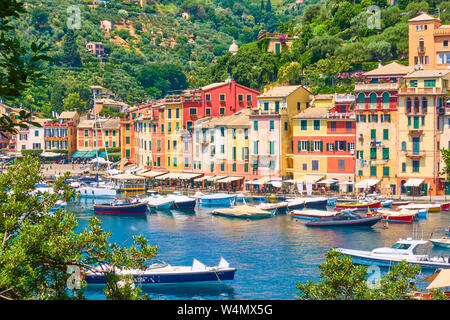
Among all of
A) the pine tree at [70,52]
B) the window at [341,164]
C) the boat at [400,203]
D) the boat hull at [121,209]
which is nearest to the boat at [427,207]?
the boat at [400,203]

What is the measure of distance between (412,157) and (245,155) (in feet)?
67.9

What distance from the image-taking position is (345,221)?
208 ft

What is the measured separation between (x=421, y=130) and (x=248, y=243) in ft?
91.3

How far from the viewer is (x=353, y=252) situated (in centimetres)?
4875

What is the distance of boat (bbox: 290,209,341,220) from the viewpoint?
67062mm

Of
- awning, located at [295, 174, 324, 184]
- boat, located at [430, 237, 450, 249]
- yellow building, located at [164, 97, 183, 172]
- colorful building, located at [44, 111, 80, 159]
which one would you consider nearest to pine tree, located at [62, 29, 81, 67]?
colorful building, located at [44, 111, 80, 159]

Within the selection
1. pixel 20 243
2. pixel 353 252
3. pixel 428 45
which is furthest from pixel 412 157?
pixel 20 243

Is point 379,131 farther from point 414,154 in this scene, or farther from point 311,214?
point 311,214

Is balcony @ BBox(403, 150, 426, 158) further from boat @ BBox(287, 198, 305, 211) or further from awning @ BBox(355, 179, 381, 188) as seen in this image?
boat @ BBox(287, 198, 305, 211)

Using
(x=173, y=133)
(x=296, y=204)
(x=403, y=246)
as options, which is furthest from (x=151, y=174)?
(x=403, y=246)

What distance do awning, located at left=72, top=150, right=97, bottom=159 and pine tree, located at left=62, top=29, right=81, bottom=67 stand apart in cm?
5402

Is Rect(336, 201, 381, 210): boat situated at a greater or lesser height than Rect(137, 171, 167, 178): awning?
lesser

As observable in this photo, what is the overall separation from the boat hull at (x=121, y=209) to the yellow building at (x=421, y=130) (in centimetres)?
2681
